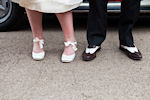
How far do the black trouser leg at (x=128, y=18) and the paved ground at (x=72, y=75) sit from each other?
15 centimetres

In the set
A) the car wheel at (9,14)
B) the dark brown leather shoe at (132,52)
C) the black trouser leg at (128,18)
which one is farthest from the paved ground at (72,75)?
the car wheel at (9,14)

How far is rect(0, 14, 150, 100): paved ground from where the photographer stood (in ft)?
6.12

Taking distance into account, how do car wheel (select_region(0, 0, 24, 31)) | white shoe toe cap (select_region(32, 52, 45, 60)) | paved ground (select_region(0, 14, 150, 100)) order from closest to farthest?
1. paved ground (select_region(0, 14, 150, 100))
2. white shoe toe cap (select_region(32, 52, 45, 60))
3. car wheel (select_region(0, 0, 24, 31))

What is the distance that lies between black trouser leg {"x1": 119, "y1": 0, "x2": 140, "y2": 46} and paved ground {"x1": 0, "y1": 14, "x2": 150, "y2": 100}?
6.1 inches

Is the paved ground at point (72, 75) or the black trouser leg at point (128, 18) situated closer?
the paved ground at point (72, 75)

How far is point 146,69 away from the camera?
2242mm

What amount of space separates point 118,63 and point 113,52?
27 cm

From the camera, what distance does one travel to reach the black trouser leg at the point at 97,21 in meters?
2.35

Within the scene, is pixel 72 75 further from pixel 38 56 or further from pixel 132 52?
pixel 132 52

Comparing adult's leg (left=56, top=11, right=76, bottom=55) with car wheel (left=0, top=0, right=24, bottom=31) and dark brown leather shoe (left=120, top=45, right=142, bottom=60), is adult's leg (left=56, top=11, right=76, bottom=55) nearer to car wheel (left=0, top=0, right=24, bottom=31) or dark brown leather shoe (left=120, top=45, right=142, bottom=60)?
dark brown leather shoe (left=120, top=45, right=142, bottom=60)

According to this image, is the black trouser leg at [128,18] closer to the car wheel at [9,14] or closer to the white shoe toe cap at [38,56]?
the white shoe toe cap at [38,56]

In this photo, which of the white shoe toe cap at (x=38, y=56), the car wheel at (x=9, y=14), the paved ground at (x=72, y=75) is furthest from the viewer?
the car wheel at (x=9, y=14)

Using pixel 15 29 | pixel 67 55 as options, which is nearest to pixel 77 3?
pixel 67 55

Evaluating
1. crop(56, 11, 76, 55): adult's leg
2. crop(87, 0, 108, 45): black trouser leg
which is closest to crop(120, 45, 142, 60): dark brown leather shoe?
crop(87, 0, 108, 45): black trouser leg
